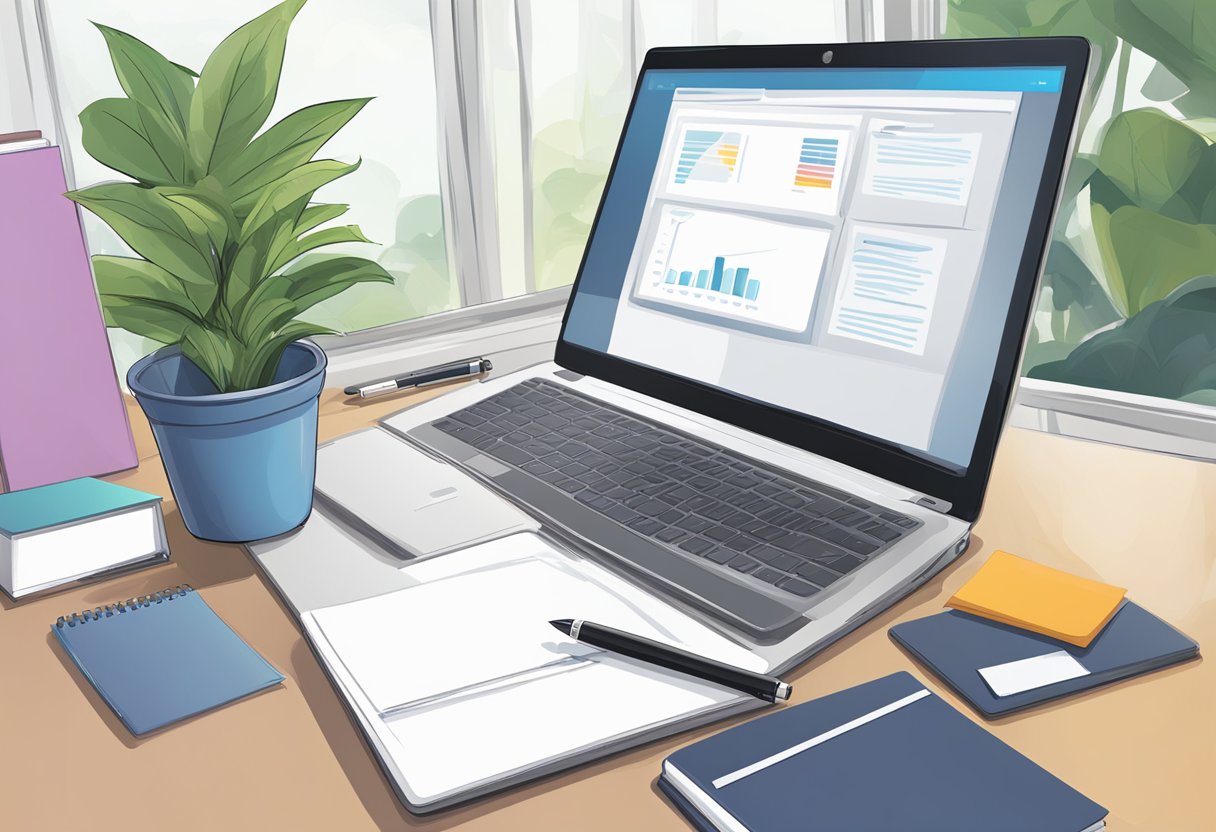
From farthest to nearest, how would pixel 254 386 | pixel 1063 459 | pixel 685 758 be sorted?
1. pixel 1063 459
2. pixel 254 386
3. pixel 685 758

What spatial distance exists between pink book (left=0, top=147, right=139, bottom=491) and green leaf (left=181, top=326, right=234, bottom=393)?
21 centimetres

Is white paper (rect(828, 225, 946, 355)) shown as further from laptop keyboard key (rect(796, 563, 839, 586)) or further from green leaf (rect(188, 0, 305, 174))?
green leaf (rect(188, 0, 305, 174))

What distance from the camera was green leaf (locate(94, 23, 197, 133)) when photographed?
71 centimetres

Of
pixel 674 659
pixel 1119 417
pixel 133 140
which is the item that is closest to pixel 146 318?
pixel 133 140

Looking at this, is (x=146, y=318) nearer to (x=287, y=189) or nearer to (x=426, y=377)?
(x=287, y=189)

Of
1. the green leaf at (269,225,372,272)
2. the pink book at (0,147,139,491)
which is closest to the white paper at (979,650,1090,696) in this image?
the green leaf at (269,225,372,272)

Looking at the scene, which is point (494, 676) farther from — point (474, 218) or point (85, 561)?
point (474, 218)

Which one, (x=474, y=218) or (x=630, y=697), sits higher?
(x=474, y=218)

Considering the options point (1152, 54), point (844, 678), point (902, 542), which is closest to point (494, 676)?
point (844, 678)

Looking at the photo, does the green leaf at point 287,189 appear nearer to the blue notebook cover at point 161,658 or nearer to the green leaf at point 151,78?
the green leaf at point 151,78

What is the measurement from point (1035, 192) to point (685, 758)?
18.7 inches

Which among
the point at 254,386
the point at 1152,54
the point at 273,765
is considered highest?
the point at 1152,54

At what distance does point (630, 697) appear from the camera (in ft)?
1.84

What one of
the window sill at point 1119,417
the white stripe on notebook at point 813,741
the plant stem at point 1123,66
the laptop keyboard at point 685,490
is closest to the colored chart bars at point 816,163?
the laptop keyboard at point 685,490
